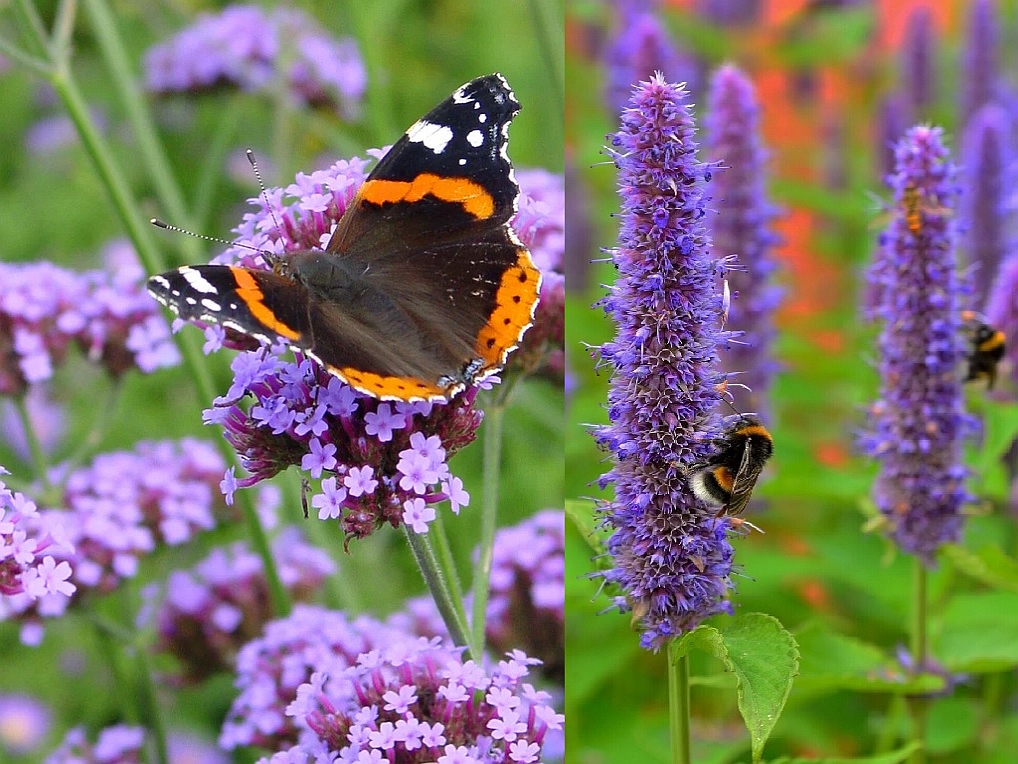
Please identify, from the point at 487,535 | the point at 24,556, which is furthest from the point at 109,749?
the point at 487,535

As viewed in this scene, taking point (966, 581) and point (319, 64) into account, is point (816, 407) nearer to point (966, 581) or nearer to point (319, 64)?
point (966, 581)

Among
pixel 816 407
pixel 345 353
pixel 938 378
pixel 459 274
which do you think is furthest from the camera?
pixel 816 407

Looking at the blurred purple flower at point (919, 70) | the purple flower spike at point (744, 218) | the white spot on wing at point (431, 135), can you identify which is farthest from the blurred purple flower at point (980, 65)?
the white spot on wing at point (431, 135)

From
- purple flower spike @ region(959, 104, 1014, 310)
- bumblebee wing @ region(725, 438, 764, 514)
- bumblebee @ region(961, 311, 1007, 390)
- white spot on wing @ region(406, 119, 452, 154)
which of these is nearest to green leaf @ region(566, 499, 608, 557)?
bumblebee wing @ region(725, 438, 764, 514)

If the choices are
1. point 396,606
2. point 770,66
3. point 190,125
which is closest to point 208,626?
point 396,606

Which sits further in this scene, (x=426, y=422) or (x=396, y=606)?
(x=396, y=606)
